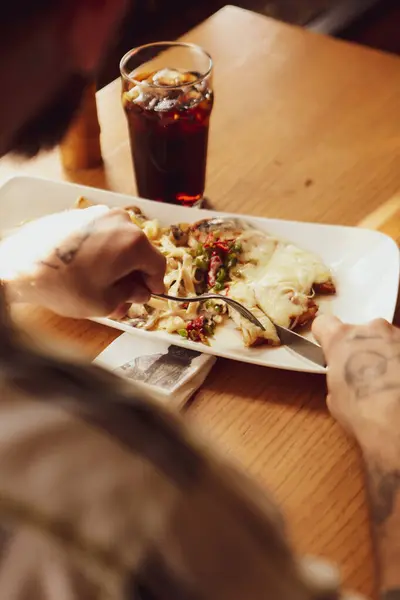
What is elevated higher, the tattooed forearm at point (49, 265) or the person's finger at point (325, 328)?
the tattooed forearm at point (49, 265)

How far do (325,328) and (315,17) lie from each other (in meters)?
2.46

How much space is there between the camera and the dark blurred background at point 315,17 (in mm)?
2816

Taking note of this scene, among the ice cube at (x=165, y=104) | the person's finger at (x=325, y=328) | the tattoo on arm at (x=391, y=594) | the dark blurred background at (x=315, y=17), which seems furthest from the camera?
the dark blurred background at (x=315, y=17)

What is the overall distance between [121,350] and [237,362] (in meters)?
0.14

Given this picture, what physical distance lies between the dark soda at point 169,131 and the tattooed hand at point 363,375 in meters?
0.34

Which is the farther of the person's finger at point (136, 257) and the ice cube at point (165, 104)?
the ice cube at point (165, 104)

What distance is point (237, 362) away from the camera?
0.88m

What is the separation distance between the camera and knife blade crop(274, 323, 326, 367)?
856 millimetres

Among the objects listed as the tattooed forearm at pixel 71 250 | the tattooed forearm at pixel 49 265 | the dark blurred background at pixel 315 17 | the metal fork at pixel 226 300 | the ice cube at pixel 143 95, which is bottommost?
the dark blurred background at pixel 315 17

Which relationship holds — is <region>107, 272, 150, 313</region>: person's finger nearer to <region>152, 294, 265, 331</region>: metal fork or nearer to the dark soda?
<region>152, 294, 265, 331</region>: metal fork

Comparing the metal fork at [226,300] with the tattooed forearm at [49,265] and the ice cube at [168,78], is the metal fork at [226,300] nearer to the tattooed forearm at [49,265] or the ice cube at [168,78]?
the tattooed forearm at [49,265]

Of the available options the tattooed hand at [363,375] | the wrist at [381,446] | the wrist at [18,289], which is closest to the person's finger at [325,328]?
the tattooed hand at [363,375]

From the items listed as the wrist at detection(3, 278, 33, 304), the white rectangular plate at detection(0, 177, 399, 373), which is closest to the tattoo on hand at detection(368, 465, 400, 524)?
the white rectangular plate at detection(0, 177, 399, 373)

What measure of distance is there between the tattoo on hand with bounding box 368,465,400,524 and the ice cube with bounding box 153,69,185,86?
62cm
